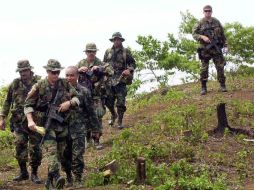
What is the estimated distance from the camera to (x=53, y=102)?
33.4 ft

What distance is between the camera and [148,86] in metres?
25.6

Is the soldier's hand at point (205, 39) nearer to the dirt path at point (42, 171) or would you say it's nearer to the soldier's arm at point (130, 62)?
the soldier's arm at point (130, 62)

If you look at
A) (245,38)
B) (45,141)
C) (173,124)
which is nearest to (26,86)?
(45,141)

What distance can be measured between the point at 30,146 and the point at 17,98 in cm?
97

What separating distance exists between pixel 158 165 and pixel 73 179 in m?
1.67

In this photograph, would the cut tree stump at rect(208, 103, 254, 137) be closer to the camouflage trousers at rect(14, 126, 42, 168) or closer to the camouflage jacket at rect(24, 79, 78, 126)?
the camouflage trousers at rect(14, 126, 42, 168)

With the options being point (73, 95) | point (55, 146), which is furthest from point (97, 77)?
point (55, 146)

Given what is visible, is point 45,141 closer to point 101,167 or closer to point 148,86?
point 101,167

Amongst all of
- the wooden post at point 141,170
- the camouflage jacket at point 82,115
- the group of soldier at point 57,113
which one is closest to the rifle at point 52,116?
the group of soldier at point 57,113

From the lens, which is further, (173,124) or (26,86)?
(173,124)

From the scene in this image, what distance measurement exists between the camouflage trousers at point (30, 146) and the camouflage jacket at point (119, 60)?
4818 millimetres

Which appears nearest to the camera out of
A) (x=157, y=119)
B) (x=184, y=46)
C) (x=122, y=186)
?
(x=122, y=186)

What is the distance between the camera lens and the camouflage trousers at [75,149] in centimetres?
1041

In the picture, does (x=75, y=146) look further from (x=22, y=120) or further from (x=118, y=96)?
(x=118, y=96)
